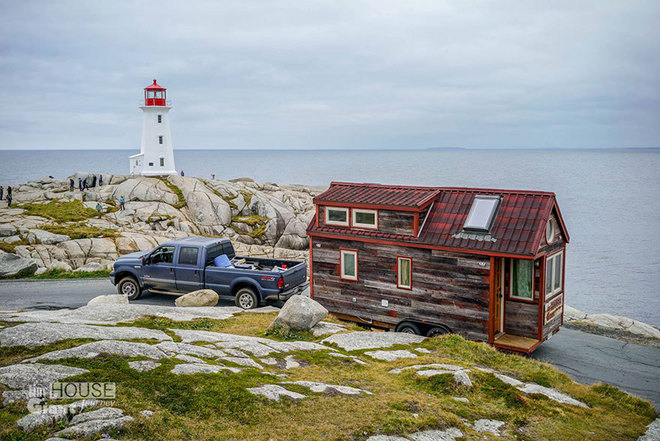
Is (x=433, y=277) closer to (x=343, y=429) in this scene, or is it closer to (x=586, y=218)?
(x=343, y=429)

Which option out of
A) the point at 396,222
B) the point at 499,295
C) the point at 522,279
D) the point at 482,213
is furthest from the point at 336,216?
the point at 522,279

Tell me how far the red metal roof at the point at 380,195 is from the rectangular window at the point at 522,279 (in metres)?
3.61

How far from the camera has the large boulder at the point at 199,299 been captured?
19.9 m

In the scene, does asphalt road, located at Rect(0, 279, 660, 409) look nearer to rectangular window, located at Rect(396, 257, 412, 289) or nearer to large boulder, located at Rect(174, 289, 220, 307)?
large boulder, located at Rect(174, 289, 220, 307)

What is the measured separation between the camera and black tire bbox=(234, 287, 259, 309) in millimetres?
20203

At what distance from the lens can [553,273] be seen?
1738 centimetres

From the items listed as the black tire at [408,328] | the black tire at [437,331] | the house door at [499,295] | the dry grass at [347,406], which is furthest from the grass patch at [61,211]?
the house door at [499,295]

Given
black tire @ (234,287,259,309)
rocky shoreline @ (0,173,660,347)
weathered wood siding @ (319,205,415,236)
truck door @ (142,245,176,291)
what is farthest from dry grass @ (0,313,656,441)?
rocky shoreline @ (0,173,660,347)

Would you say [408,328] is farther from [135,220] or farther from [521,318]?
[135,220]

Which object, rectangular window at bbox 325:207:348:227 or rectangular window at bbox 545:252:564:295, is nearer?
rectangular window at bbox 545:252:564:295

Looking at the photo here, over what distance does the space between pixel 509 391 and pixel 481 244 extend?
17.8 ft

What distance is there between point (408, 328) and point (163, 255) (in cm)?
1038

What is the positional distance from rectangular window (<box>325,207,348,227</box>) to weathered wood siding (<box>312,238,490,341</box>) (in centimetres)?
70

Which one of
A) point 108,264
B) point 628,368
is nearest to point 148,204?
point 108,264
